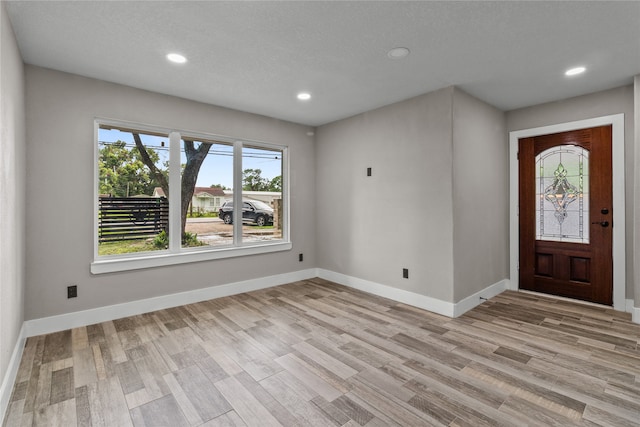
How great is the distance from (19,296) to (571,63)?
5.12 meters

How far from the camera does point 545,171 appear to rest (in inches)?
155

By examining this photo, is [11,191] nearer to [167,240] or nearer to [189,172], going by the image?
[167,240]

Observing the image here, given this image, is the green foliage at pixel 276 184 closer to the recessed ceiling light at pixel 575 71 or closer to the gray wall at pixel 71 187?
the gray wall at pixel 71 187

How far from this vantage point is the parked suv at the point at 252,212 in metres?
4.20

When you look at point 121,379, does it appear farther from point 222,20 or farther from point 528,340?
point 528,340

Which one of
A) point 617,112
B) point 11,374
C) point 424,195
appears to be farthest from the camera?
point 424,195

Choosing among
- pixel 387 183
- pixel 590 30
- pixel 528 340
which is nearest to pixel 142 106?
pixel 387 183

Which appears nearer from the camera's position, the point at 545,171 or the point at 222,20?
the point at 222,20

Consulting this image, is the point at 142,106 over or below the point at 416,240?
over

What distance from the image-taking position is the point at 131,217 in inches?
135

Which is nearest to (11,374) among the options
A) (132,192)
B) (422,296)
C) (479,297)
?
(132,192)

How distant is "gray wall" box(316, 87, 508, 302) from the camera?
11.0 feet

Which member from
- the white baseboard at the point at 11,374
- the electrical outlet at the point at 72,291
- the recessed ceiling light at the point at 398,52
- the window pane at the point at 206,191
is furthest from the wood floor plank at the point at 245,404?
the recessed ceiling light at the point at 398,52

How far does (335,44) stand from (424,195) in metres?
1.92
